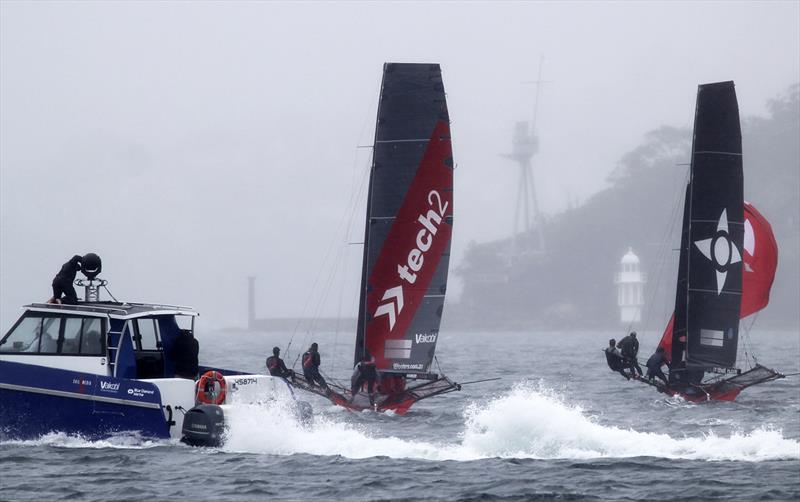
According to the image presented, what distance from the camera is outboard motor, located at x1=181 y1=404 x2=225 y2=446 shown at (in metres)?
19.5

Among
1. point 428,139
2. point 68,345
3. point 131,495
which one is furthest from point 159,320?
point 428,139

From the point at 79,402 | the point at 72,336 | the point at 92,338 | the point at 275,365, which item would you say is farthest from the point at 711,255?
the point at 79,402

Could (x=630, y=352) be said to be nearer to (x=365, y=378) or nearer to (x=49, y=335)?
(x=365, y=378)

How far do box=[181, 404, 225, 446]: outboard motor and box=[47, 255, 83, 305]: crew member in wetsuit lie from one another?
3.18 metres

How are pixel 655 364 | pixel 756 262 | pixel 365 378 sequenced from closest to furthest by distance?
pixel 365 378 → pixel 655 364 → pixel 756 262

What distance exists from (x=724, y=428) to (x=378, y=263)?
871 centimetres

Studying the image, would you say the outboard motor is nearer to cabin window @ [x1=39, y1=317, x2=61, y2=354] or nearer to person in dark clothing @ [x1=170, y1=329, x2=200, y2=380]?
person in dark clothing @ [x1=170, y1=329, x2=200, y2=380]

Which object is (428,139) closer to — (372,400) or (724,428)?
(372,400)

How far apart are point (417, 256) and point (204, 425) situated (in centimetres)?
1104

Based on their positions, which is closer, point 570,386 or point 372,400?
point 372,400

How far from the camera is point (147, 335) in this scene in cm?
2172

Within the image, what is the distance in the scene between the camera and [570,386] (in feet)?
136

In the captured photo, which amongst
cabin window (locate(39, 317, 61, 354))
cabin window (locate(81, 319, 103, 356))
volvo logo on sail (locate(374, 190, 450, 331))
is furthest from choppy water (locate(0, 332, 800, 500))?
volvo logo on sail (locate(374, 190, 450, 331))

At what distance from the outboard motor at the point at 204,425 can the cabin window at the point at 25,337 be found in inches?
119
